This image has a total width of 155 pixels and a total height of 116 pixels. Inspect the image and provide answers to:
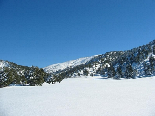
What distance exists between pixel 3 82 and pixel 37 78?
40.6 ft

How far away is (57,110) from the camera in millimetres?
14867

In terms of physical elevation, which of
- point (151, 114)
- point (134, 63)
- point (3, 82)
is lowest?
point (151, 114)

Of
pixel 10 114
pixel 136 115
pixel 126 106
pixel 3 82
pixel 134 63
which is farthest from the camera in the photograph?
pixel 134 63

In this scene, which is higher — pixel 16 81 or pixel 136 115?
pixel 16 81

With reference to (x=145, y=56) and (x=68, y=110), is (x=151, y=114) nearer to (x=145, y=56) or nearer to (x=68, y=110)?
(x=68, y=110)

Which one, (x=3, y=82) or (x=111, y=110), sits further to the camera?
(x=3, y=82)

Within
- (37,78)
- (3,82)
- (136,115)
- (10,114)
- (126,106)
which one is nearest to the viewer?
(136,115)

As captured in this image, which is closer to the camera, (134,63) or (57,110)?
(57,110)

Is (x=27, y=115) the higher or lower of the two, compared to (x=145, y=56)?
lower

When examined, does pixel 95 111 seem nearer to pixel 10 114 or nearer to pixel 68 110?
pixel 68 110

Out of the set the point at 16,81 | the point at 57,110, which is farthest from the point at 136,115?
the point at 16,81

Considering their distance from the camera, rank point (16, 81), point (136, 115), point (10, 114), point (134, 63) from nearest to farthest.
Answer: point (136, 115)
point (10, 114)
point (16, 81)
point (134, 63)

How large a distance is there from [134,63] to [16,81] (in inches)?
5904

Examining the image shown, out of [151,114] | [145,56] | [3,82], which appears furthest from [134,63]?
[151,114]
